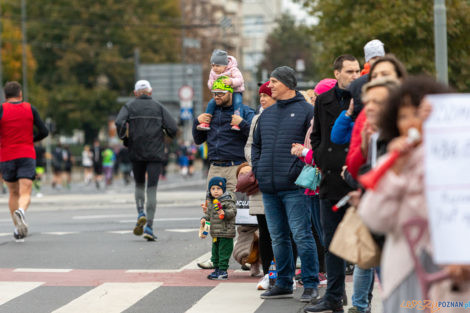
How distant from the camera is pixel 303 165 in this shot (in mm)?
7805

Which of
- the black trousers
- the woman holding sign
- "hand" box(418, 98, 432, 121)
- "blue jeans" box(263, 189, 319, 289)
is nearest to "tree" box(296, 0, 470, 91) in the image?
the black trousers

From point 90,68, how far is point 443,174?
2544 inches

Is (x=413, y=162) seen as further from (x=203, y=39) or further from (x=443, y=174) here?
(x=203, y=39)

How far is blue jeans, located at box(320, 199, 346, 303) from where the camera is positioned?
22.7 ft

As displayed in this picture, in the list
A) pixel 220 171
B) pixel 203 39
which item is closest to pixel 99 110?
pixel 203 39

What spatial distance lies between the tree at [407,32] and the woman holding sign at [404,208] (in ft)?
75.6

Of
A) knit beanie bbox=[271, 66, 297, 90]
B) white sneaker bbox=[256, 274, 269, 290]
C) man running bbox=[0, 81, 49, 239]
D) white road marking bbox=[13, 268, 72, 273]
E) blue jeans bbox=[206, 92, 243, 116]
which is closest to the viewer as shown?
knit beanie bbox=[271, 66, 297, 90]

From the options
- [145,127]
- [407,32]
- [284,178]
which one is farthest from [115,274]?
[407,32]

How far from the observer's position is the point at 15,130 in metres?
13.1

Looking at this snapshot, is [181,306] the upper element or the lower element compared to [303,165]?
lower

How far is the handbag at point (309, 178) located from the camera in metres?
Result: 7.54

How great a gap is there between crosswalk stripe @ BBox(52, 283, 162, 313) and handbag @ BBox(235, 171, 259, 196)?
1222mm

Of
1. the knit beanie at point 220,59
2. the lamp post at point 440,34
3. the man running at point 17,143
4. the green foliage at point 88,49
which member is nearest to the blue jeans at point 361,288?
the knit beanie at point 220,59

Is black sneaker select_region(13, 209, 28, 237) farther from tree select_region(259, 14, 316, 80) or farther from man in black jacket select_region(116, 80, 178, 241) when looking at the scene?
tree select_region(259, 14, 316, 80)
